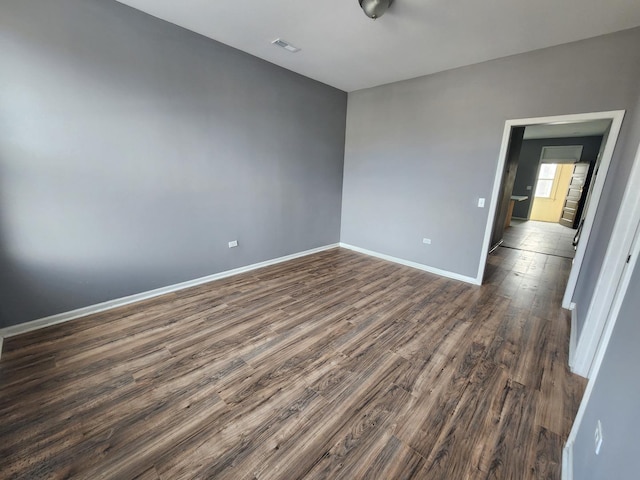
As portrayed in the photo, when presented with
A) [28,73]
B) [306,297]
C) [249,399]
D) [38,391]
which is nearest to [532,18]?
[306,297]

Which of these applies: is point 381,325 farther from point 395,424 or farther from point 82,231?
point 82,231

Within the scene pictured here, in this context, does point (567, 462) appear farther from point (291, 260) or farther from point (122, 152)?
point (122, 152)

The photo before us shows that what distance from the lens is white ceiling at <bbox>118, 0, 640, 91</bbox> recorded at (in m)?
2.21

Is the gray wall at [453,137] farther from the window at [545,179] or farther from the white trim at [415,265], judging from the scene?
the window at [545,179]

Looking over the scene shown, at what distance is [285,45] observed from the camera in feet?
9.87

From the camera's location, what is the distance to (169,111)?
2781 millimetres

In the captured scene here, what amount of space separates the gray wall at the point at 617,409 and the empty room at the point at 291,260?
15mm

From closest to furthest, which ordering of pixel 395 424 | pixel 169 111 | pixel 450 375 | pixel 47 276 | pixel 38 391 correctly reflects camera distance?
pixel 395 424, pixel 38 391, pixel 450 375, pixel 47 276, pixel 169 111

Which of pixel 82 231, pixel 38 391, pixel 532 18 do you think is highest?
pixel 532 18

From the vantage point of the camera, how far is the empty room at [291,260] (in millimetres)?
1406

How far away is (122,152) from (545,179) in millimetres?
12379

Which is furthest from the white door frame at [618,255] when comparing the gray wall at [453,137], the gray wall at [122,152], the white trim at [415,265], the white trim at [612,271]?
the gray wall at [122,152]

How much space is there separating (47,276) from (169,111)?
6.48 feet

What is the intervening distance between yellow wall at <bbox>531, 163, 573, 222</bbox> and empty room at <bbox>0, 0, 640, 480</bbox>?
7.06 m
